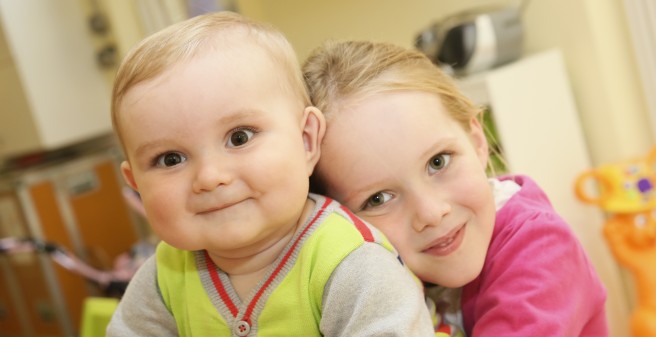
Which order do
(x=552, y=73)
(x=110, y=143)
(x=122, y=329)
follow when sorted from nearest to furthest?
1. (x=122, y=329)
2. (x=552, y=73)
3. (x=110, y=143)

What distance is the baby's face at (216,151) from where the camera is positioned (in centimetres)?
70

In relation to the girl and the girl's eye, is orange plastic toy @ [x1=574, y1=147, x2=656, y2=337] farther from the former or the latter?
the girl's eye

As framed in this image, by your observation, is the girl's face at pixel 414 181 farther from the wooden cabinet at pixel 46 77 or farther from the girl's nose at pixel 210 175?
the wooden cabinet at pixel 46 77

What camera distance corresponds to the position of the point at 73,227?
3.47m

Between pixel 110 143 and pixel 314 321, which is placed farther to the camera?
pixel 110 143

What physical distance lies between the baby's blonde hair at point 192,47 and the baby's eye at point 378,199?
135 mm

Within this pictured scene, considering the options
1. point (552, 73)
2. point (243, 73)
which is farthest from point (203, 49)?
point (552, 73)

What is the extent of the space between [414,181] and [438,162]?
44 mm

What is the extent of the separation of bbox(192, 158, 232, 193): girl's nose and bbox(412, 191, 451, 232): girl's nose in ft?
0.73

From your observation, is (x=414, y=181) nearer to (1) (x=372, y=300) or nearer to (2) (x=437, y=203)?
(2) (x=437, y=203)

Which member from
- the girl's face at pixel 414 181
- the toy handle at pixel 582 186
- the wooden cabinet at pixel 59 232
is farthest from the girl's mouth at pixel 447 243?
the wooden cabinet at pixel 59 232

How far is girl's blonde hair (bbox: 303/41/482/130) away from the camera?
2.80 feet

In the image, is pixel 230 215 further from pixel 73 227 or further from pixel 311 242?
pixel 73 227

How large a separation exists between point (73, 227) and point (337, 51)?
283 cm
